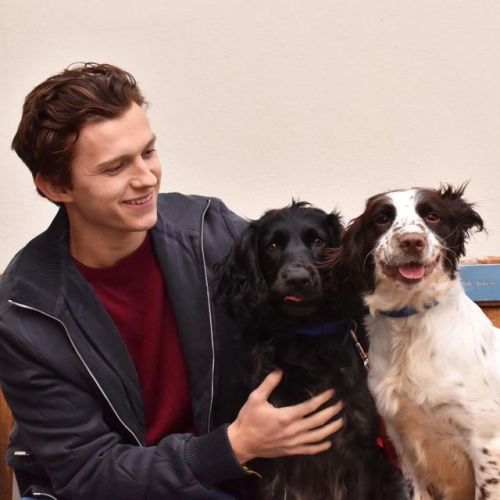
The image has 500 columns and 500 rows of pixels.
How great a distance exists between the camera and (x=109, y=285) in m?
2.02

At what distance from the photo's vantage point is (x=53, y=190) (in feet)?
6.48

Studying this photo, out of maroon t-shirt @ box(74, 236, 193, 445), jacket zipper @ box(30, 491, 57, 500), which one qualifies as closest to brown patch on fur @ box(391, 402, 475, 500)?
maroon t-shirt @ box(74, 236, 193, 445)

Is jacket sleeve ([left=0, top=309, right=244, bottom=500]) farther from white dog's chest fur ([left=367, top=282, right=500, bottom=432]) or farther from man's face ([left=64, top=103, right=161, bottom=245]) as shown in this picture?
white dog's chest fur ([left=367, top=282, right=500, bottom=432])

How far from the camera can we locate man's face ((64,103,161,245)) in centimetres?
186

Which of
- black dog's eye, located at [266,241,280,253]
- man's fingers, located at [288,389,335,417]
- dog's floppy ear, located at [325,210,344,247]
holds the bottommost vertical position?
man's fingers, located at [288,389,335,417]

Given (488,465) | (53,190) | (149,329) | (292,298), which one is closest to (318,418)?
(292,298)

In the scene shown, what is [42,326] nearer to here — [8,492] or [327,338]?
[327,338]

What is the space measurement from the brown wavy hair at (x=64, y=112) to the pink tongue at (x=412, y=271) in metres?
0.74

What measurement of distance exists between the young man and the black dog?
6 centimetres

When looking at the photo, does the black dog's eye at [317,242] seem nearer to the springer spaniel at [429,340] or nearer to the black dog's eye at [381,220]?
the springer spaniel at [429,340]

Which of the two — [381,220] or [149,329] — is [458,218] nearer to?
[381,220]

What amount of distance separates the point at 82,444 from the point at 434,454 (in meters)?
0.82

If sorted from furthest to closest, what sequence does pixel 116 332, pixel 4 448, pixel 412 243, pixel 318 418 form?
pixel 4 448
pixel 116 332
pixel 318 418
pixel 412 243

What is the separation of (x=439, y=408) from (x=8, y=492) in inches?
57.2
